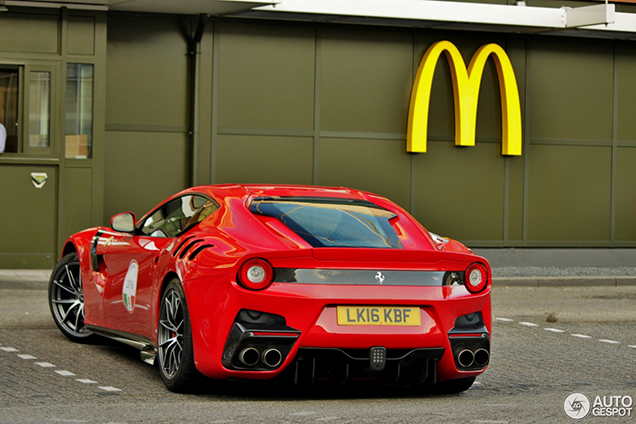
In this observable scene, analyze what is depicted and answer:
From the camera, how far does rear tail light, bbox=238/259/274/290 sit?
5.68 metres

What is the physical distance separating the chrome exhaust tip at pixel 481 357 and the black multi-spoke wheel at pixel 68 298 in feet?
12.0

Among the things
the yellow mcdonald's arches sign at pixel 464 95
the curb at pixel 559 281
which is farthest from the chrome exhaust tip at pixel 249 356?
the yellow mcdonald's arches sign at pixel 464 95

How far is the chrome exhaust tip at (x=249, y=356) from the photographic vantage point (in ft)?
18.6

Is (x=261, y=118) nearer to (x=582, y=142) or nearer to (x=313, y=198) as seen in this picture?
(x=582, y=142)

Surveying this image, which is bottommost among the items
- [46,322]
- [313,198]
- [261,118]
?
[46,322]

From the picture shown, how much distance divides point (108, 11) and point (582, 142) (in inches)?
331

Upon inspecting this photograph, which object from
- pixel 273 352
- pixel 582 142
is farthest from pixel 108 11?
pixel 273 352

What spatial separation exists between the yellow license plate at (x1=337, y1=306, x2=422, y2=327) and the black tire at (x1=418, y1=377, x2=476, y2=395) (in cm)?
72

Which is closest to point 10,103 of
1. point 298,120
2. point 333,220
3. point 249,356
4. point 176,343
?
point 298,120

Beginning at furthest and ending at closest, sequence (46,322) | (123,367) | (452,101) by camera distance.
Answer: (452,101) < (46,322) < (123,367)

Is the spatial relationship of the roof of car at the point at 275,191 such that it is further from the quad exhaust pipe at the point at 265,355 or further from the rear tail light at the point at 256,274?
the quad exhaust pipe at the point at 265,355

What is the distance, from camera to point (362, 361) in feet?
18.9

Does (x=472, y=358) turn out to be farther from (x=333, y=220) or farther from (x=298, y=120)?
(x=298, y=120)

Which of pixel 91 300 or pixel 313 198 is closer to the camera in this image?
pixel 313 198
